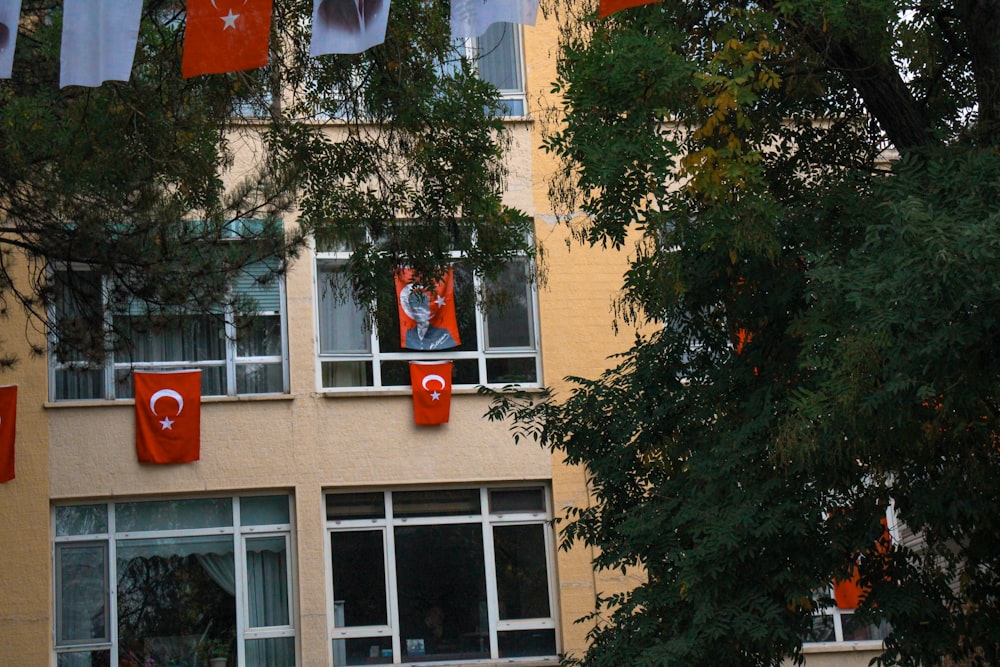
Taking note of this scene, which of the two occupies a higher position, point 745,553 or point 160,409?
point 160,409

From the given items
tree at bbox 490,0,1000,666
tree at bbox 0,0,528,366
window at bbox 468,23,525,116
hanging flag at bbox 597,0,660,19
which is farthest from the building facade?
hanging flag at bbox 597,0,660,19

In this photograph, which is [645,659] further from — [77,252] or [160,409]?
[160,409]

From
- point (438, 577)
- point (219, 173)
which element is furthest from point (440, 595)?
point (219, 173)

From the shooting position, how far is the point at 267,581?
1798 cm

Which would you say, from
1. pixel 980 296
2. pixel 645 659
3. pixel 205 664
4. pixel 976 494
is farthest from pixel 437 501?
pixel 980 296

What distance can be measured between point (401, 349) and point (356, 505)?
214 centimetres

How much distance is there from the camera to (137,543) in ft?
58.3

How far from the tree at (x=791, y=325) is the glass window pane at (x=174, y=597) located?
25.5ft

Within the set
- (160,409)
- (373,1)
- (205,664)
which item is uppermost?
(373,1)

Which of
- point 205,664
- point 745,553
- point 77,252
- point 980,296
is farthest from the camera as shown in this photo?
point 205,664

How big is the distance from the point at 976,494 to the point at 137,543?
11871mm

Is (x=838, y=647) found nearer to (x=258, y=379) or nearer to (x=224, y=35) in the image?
(x=258, y=379)

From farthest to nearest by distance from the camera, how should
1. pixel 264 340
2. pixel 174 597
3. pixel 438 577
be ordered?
pixel 264 340
pixel 438 577
pixel 174 597

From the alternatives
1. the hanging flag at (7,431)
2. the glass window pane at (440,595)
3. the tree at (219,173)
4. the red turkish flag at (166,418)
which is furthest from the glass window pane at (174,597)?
the tree at (219,173)
